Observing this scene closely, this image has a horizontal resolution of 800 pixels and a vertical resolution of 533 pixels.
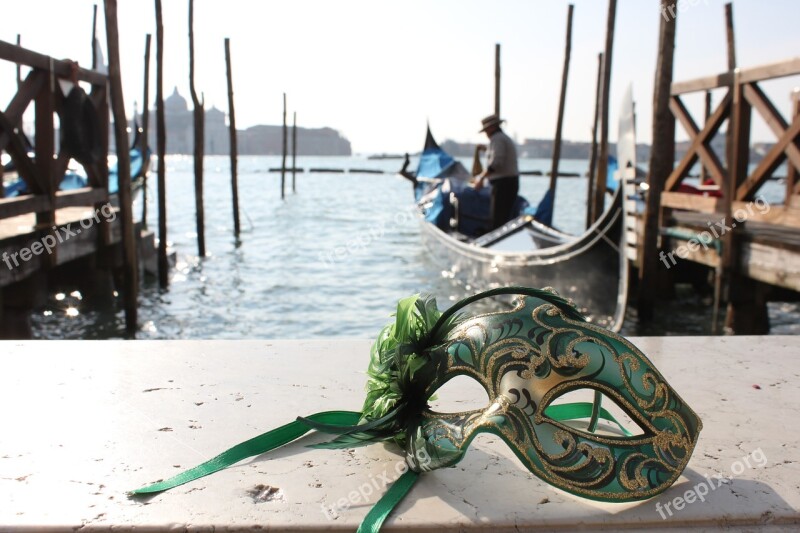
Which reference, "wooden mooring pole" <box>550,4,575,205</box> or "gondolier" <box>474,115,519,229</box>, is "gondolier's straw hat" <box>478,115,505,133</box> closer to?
"gondolier" <box>474,115,519,229</box>

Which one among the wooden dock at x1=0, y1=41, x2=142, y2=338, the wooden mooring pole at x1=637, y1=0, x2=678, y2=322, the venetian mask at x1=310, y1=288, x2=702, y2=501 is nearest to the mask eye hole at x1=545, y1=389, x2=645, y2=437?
the venetian mask at x1=310, y1=288, x2=702, y2=501

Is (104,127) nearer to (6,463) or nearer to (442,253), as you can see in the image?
(442,253)

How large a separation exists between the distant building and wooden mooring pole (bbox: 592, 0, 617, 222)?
66.1 meters

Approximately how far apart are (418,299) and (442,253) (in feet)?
28.6

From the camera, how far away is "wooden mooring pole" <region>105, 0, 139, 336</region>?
600 cm

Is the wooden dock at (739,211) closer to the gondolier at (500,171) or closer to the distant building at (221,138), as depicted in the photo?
the gondolier at (500,171)

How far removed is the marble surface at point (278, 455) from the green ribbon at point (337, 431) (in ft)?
0.06

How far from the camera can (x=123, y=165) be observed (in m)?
6.17

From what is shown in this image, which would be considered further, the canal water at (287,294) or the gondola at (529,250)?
the canal water at (287,294)

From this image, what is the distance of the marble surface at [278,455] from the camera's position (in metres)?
1.13

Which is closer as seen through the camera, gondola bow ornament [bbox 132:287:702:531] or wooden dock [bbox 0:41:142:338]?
gondola bow ornament [bbox 132:287:702:531]

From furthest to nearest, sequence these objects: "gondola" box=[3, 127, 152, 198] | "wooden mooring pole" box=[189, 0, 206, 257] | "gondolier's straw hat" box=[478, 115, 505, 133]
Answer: "wooden mooring pole" box=[189, 0, 206, 257] < "gondola" box=[3, 127, 152, 198] < "gondolier's straw hat" box=[478, 115, 505, 133]

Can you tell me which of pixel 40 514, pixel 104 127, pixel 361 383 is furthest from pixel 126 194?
pixel 40 514

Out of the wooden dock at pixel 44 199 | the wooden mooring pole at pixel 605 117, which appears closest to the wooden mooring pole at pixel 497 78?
the wooden mooring pole at pixel 605 117
